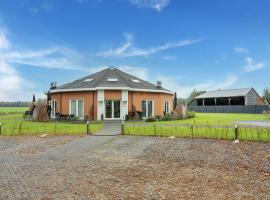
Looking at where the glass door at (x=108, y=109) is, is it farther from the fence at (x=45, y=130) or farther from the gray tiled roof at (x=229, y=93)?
the gray tiled roof at (x=229, y=93)

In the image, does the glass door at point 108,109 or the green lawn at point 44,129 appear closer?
the green lawn at point 44,129

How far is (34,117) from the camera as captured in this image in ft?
101

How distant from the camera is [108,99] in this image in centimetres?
3134

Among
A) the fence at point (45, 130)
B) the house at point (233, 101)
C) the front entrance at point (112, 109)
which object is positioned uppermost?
the house at point (233, 101)

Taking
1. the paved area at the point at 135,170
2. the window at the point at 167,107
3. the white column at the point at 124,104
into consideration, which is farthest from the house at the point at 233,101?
the paved area at the point at 135,170

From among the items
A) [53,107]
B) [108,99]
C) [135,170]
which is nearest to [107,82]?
[108,99]

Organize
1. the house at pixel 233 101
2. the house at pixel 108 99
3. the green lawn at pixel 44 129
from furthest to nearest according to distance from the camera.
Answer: the house at pixel 233 101 < the house at pixel 108 99 < the green lawn at pixel 44 129

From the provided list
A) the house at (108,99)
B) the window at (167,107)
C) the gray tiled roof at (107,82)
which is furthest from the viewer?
the window at (167,107)

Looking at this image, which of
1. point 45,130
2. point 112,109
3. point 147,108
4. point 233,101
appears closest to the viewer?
point 45,130

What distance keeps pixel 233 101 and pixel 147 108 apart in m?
31.7

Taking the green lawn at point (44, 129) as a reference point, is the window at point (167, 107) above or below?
above

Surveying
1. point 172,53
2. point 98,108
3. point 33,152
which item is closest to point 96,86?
point 98,108

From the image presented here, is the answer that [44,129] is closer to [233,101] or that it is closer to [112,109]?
[112,109]

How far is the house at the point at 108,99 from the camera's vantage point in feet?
103
